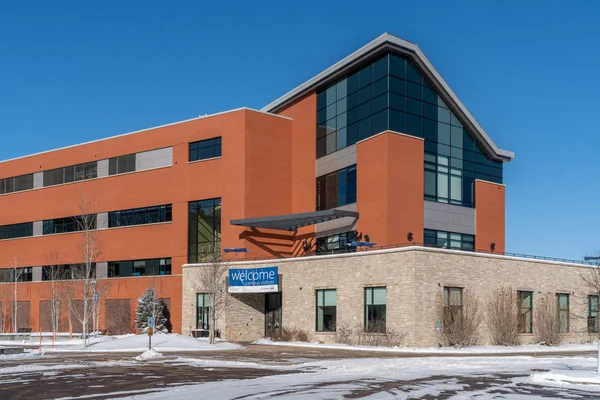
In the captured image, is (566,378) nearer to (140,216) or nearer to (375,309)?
(375,309)

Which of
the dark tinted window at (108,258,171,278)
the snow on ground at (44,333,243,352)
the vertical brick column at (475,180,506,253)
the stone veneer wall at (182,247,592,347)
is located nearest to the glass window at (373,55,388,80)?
the vertical brick column at (475,180,506,253)

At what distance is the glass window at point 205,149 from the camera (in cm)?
5322

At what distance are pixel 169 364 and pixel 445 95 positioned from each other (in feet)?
98.5

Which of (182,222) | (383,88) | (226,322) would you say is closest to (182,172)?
(182,222)

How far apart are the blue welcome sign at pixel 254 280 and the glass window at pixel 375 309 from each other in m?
7.81

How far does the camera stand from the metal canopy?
150 feet

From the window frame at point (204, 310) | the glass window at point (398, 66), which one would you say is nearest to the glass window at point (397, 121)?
the glass window at point (398, 66)

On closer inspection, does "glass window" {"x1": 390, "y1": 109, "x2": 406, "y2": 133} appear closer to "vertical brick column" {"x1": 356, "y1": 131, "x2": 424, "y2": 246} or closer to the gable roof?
"vertical brick column" {"x1": 356, "y1": 131, "x2": 424, "y2": 246}

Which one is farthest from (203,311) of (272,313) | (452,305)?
(452,305)

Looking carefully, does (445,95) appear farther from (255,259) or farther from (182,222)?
(182,222)

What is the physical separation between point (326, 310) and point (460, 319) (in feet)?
27.4

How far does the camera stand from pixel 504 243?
53.8 metres

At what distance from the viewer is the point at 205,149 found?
54.0 meters

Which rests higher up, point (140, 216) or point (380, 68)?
point (380, 68)
